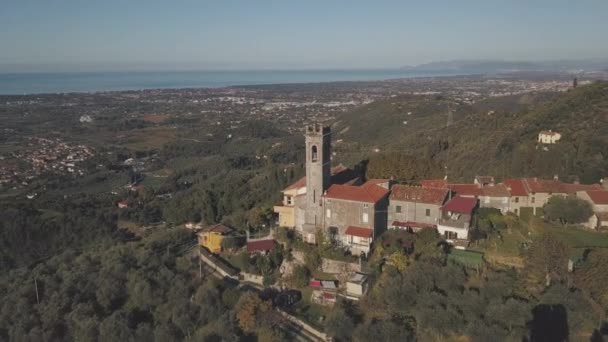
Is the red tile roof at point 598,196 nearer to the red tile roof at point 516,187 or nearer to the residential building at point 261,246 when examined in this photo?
the red tile roof at point 516,187

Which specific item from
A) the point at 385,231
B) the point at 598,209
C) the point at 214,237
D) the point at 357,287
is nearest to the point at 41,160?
the point at 214,237

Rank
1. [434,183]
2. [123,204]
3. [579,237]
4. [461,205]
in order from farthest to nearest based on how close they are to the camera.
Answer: [123,204], [434,183], [461,205], [579,237]

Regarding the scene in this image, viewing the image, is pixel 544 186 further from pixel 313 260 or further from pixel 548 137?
pixel 548 137

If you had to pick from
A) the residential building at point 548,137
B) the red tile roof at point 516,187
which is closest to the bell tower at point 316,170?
the red tile roof at point 516,187

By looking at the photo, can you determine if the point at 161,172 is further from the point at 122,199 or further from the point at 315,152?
the point at 315,152

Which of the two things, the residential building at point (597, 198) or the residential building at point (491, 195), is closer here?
the residential building at point (597, 198)

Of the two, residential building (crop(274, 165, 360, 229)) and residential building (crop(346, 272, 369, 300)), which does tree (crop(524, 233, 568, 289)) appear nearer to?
residential building (crop(346, 272, 369, 300))
